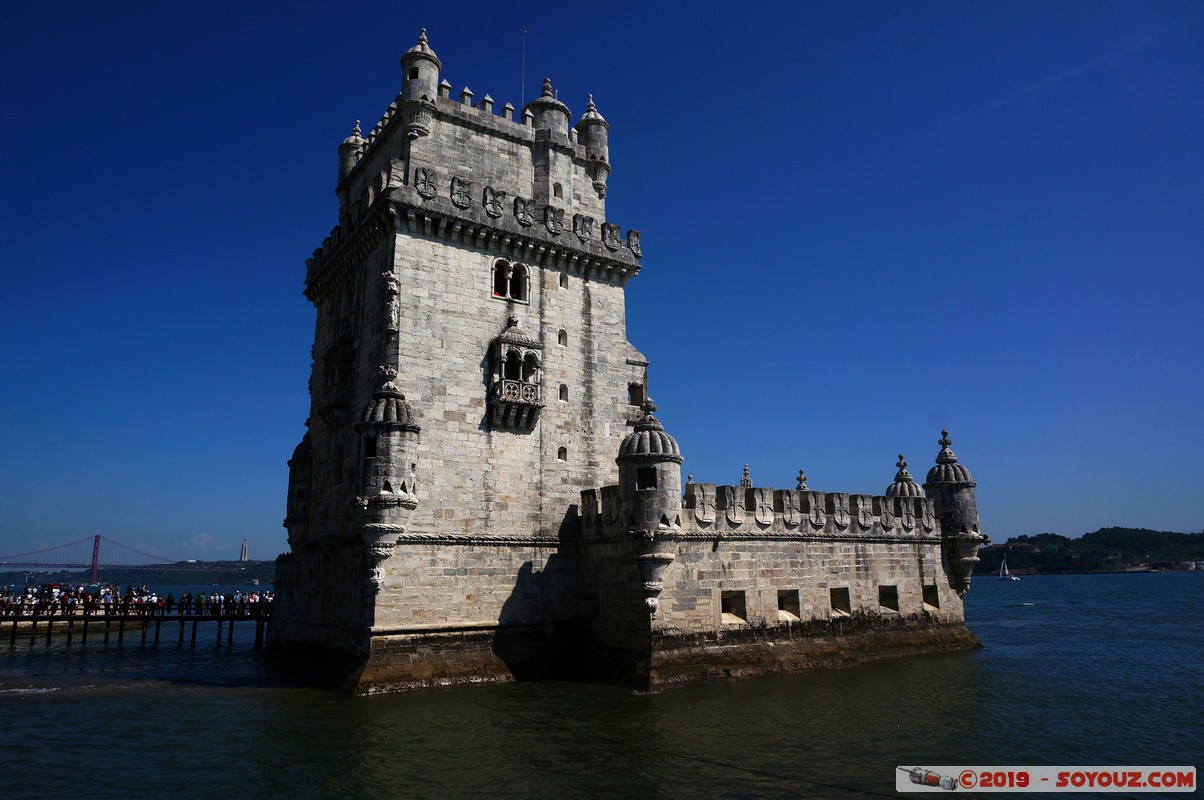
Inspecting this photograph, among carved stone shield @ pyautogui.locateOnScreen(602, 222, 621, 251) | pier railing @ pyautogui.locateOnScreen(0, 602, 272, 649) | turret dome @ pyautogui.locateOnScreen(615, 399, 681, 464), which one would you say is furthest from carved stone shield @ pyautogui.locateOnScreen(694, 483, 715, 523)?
pier railing @ pyautogui.locateOnScreen(0, 602, 272, 649)

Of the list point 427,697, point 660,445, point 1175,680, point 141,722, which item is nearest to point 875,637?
point 1175,680

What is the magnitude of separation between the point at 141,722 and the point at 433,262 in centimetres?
1625

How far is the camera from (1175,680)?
26.8 m

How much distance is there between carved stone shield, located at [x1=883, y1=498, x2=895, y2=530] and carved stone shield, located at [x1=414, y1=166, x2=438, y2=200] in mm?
22159

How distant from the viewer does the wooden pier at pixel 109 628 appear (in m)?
41.6

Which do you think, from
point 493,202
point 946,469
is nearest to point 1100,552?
point 946,469

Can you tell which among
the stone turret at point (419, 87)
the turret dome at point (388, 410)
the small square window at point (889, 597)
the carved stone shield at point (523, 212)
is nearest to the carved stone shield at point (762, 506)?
the small square window at point (889, 597)

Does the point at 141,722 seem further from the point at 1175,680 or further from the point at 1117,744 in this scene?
the point at 1175,680

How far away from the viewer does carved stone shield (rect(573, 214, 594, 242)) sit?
2947 cm

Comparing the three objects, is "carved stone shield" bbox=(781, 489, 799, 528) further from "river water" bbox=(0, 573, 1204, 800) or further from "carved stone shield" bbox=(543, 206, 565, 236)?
"carved stone shield" bbox=(543, 206, 565, 236)

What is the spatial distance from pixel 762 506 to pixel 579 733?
11.9 m

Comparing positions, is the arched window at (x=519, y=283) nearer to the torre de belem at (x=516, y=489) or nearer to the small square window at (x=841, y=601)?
the torre de belem at (x=516, y=489)

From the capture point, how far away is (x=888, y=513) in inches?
1252

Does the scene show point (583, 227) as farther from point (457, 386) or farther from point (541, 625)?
point (541, 625)
